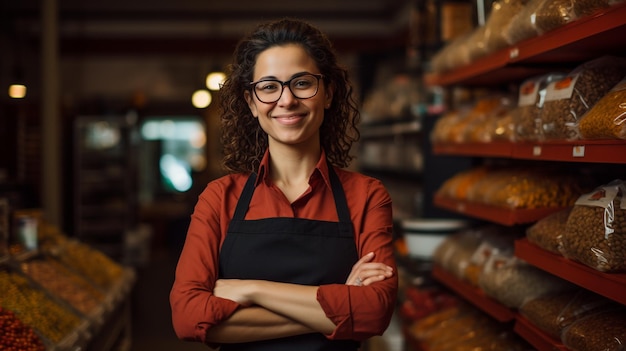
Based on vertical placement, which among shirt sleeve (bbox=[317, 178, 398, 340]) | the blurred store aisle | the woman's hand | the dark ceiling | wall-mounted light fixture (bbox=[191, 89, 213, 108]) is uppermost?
the dark ceiling

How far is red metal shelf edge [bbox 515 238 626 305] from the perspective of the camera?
201 cm

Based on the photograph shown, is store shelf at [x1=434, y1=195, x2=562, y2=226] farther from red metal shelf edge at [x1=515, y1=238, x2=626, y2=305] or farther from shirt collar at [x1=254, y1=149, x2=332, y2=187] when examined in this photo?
shirt collar at [x1=254, y1=149, x2=332, y2=187]

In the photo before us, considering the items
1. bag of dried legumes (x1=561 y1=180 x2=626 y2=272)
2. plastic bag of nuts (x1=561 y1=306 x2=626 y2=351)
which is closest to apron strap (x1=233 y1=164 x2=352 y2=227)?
bag of dried legumes (x1=561 y1=180 x2=626 y2=272)

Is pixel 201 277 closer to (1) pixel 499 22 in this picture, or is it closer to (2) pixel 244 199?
(2) pixel 244 199

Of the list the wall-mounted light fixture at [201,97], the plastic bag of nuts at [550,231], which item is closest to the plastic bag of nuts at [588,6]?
the plastic bag of nuts at [550,231]

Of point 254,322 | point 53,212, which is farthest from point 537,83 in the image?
point 53,212

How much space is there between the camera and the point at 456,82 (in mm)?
3949

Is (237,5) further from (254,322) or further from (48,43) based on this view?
(254,322)

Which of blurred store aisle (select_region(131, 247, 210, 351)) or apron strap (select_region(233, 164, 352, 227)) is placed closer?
apron strap (select_region(233, 164, 352, 227))

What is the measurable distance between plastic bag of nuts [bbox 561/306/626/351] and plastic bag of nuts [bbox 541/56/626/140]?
60cm

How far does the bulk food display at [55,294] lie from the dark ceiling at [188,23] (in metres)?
6.71

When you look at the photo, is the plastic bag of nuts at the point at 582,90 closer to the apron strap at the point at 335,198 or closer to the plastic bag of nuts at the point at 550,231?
the plastic bag of nuts at the point at 550,231

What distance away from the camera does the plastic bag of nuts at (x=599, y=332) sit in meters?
2.15

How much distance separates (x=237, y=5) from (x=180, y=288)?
9568 millimetres
